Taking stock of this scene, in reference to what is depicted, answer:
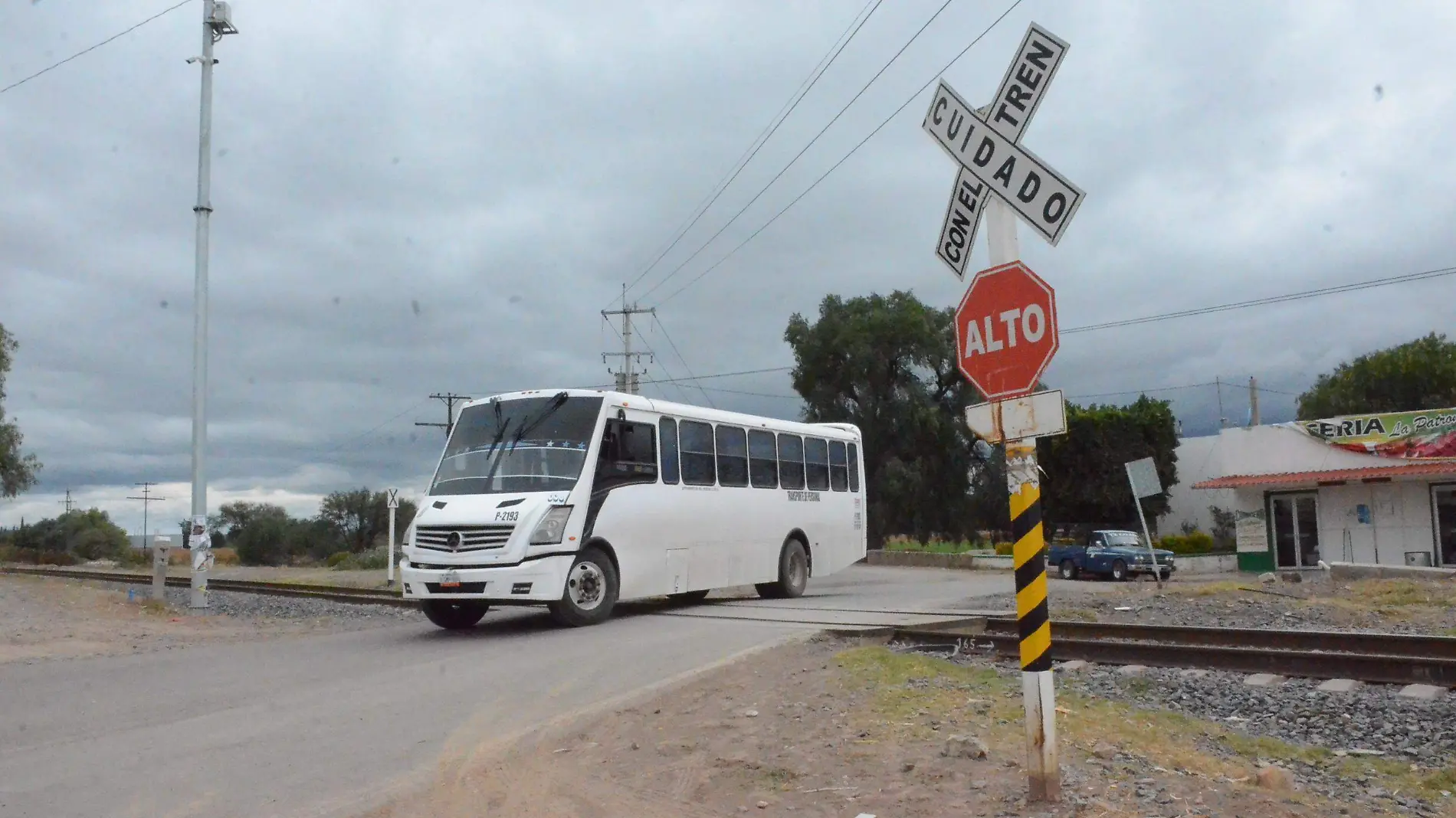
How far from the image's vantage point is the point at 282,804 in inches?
236

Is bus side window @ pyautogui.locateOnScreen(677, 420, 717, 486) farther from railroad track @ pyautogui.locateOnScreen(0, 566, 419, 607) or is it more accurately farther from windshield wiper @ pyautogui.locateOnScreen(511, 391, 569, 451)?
railroad track @ pyautogui.locateOnScreen(0, 566, 419, 607)

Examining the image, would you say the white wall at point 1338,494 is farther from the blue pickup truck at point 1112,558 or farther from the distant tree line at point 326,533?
the distant tree line at point 326,533

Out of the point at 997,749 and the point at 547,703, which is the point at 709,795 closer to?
the point at 997,749

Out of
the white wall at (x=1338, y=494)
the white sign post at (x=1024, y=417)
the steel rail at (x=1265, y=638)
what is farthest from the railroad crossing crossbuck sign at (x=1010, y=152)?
the white wall at (x=1338, y=494)

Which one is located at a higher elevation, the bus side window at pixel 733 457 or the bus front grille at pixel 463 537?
the bus side window at pixel 733 457

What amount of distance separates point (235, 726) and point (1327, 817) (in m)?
6.94

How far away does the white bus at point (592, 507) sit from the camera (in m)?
13.5

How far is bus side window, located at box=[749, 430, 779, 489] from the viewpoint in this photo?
59.6 ft

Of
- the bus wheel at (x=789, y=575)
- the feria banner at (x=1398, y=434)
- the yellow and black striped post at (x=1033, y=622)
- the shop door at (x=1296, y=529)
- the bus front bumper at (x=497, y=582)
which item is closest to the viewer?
the yellow and black striped post at (x=1033, y=622)

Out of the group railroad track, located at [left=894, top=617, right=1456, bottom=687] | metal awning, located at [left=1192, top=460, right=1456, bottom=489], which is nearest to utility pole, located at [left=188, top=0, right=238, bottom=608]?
railroad track, located at [left=894, top=617, right=1456, bottom=687]

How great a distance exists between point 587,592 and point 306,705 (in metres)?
5.77

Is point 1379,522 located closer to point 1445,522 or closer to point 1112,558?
point 1445,522

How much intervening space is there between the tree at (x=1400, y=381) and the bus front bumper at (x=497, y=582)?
56.4 metres

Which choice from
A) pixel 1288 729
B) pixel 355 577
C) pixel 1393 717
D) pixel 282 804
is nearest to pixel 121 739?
pixel 282 804
